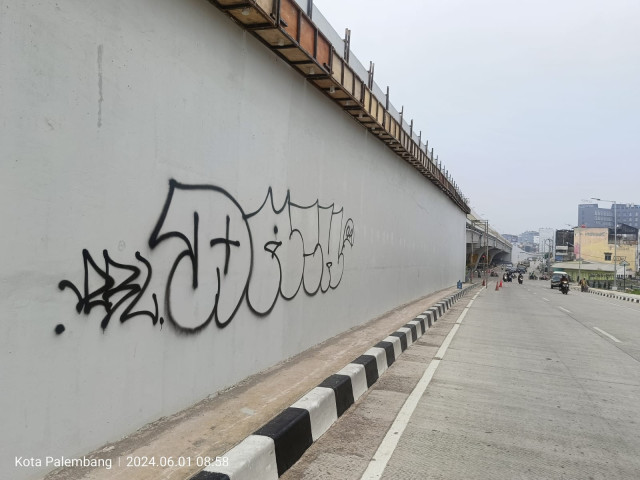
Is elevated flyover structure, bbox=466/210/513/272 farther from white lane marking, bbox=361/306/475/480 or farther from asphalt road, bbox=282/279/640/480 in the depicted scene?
white lane marking, bbox=361/306/475/480

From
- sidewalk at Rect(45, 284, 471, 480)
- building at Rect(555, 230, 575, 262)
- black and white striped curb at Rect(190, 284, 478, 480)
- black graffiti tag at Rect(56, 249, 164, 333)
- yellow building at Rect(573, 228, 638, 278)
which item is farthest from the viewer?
building at Rect(555, 230, 575, 262)

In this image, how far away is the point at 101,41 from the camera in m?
3.06

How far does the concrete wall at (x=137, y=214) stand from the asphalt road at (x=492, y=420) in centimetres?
139

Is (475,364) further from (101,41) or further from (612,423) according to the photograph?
(101,41)

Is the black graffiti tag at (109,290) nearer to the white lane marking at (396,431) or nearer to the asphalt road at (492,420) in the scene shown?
the asphalt road at (492,420)

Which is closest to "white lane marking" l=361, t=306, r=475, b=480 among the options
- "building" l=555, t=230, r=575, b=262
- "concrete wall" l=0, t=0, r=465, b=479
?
"concrete wall" l=0, t=0, r=465, b=479

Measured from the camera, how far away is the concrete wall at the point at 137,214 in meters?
2.62

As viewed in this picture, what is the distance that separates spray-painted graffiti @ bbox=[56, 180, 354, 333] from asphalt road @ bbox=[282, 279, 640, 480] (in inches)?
62.1

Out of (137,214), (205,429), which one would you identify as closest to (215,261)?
(137,214)

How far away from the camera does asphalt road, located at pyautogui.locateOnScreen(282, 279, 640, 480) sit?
3398mm

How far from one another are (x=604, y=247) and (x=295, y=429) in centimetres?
11078

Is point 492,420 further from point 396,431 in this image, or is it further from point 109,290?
point 109,290

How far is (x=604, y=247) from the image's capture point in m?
96.8

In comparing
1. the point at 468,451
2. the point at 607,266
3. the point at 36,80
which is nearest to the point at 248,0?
the point at 36,80
